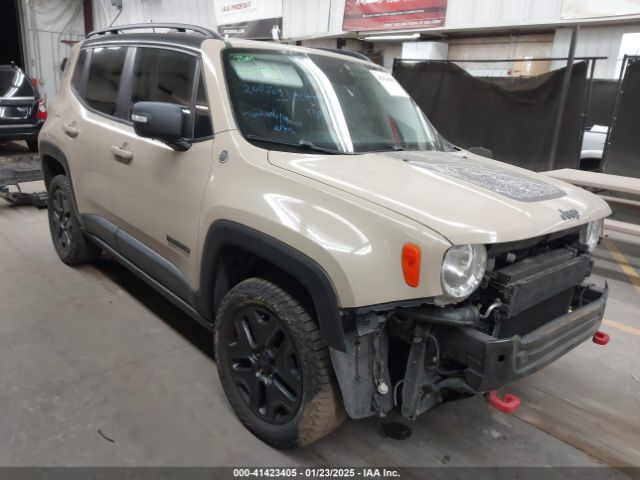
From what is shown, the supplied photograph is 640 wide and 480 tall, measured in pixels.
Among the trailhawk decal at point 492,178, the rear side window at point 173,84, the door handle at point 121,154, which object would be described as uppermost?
the rear side window at point 173,84

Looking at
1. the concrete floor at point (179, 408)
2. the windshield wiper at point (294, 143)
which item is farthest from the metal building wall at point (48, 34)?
the windshield wiper at point (294, 143)

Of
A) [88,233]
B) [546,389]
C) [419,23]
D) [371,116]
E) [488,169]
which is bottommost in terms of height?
[546,389]

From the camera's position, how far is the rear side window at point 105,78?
3344mm

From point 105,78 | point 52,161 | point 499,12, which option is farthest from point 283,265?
point 499,12

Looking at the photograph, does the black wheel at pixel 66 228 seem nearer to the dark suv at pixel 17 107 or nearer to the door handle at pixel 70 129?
the door handle at pixel 70 129

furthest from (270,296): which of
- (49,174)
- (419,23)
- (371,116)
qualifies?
(419,23)

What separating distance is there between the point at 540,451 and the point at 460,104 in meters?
6.66

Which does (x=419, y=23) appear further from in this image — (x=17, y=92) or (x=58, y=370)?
(x=58, y=370)

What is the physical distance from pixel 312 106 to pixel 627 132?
5.89 meters

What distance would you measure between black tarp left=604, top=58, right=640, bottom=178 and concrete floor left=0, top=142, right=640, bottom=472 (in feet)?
12.6

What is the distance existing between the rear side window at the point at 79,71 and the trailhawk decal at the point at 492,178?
2.71 metres

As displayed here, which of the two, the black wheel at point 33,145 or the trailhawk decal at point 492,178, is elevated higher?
the trailhawk decal at point 492,178

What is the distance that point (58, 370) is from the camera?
2820mm

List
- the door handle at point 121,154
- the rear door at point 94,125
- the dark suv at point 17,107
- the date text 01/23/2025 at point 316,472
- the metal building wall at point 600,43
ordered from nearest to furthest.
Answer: the date text 01/23/2025 at point 316,472, the door handle at point 121,154, the rear door at point 94,125, the metal building wall at point 600,43, the dark suv at point 17,107
